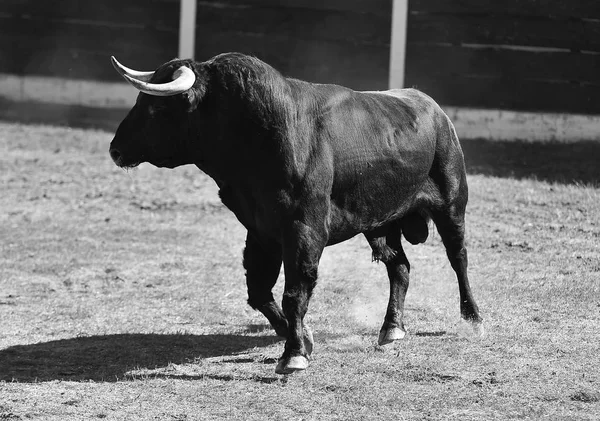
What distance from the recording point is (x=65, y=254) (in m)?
8.87

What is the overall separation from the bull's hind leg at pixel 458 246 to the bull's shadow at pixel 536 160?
14.6ft

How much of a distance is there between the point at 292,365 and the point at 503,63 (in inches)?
342

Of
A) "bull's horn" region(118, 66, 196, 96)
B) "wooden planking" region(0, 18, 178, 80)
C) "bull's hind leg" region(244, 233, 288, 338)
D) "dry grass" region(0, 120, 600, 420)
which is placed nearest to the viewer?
"dry grass" region(0, 120, 600, 420)

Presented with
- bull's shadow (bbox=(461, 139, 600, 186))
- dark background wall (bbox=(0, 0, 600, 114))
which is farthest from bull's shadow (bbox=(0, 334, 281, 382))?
dark background wall (bbox=(0, 0, 600, 114))

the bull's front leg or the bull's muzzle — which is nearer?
the bull's front leg

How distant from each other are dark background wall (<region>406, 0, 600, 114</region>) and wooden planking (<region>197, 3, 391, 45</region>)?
51 centimetres

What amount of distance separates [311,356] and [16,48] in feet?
33.2

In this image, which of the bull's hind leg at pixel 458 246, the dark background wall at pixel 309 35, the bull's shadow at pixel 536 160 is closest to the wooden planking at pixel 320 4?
the dark background wall at pixel 309 35

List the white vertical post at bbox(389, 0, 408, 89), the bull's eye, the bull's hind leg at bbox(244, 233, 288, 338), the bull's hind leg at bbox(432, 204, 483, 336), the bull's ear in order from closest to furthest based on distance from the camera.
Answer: the bull's ear, the bull's eye, the bull's hind leg at bbox(244, 233, 288, 338), the bull's hind leg at bbox(432, 204, 483, 336), the white vertical post at bbox(389, 0, 408, 89)

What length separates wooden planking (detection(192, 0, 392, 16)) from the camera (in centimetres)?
1398

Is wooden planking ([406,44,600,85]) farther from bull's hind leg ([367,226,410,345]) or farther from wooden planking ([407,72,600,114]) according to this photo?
bull's hind leg ([367,226,410,345])

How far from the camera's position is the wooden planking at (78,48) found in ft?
48.0

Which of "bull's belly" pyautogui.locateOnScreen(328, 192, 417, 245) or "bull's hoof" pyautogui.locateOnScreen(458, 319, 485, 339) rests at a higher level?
"bull's belly" pyautogui.locateOnScreen(328, 192, 417, 245)

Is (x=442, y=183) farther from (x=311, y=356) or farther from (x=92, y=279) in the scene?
(x=92, y=279)
